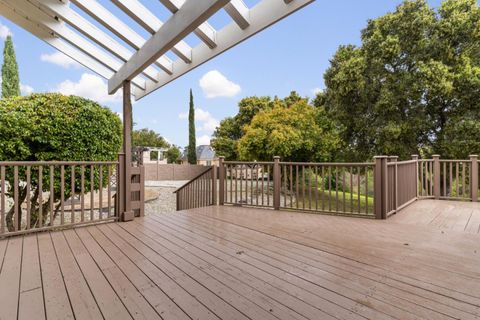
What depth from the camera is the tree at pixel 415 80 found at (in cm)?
738

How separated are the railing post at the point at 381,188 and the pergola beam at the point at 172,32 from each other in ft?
9.93

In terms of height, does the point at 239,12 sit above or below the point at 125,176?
above

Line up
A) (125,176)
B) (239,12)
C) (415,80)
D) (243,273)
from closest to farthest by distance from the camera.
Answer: (243,273) → (239,12) → (125,176) → (415,80)

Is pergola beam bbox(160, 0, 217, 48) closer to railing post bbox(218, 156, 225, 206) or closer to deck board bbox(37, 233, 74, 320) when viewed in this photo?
railing post bbox(218, 156, 225, 206)

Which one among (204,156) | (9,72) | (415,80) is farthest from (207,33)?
(204,156)

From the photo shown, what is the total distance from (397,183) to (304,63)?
543 inches

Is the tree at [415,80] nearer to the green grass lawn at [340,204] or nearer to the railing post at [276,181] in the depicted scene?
the green grass lawn at [340,204]

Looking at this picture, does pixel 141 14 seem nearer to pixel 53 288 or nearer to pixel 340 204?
pixel 53 288

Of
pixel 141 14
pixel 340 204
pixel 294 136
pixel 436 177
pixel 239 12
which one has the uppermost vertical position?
pixel 141 14

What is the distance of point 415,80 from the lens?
7.62 metres

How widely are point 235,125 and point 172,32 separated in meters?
18.2

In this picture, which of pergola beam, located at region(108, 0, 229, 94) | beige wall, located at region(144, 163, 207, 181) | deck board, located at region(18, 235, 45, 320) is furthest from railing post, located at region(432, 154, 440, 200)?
beige wall, located at region(144, 163, 207, 181)

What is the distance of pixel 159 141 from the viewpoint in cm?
3206

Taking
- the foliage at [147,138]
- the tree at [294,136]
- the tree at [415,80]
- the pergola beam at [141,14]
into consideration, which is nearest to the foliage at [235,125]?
the tree at [294,136]
